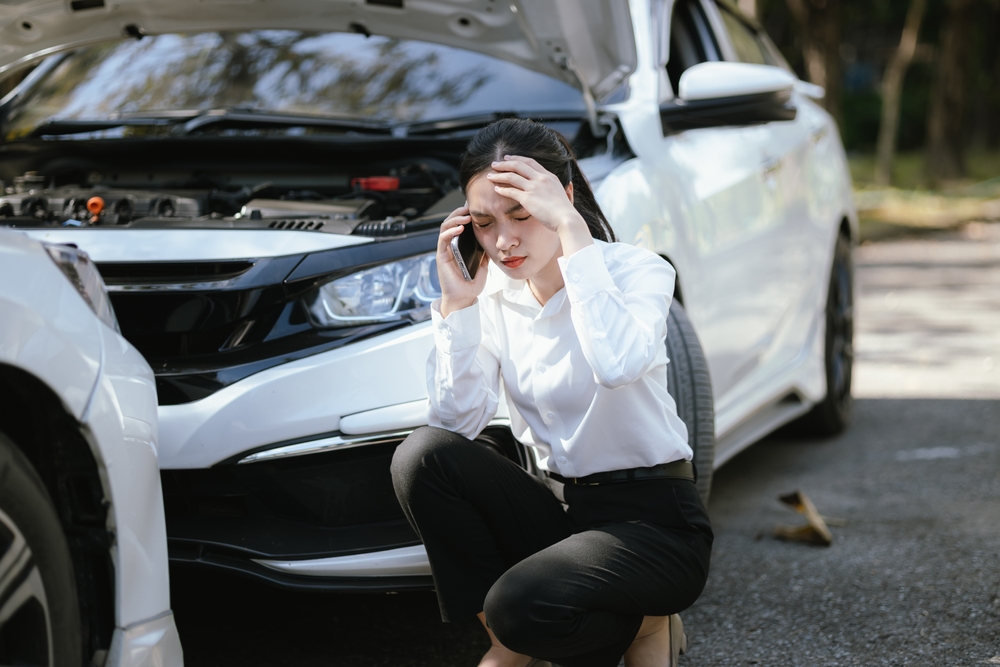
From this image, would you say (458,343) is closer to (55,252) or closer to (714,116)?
(55,252)

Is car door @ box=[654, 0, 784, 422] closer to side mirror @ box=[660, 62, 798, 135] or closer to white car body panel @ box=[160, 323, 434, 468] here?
side mirror @ box=[660, 62, 798, 135]

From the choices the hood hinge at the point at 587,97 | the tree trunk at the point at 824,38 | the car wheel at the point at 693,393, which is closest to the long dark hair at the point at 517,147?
the car wheel at the point at 693,393

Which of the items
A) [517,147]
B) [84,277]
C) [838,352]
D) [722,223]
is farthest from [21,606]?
[838,352]

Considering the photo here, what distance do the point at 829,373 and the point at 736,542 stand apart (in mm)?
1401

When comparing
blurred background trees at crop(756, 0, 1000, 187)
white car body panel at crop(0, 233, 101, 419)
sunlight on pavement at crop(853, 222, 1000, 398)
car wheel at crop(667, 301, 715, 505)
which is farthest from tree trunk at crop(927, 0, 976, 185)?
white car body panel at crop(0, 233, 101, 419)

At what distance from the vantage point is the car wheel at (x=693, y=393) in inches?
109

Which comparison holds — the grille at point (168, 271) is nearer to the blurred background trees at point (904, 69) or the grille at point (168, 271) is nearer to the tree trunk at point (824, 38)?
the blurred background trees at point (904, 69)

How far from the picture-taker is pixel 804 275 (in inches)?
167

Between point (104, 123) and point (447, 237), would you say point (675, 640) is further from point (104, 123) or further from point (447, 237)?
point (104, 123)

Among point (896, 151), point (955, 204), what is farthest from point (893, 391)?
point (896, 151)

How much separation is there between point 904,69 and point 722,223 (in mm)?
16844

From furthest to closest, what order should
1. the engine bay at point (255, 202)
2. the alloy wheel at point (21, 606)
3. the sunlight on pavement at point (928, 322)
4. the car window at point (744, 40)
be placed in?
1. the sunlight on pavement at point (928, 322)
2. the car window at point (744, 40)
3. the engine bay at point (255, 202)
4. the alloy wheel at point (21, 606)

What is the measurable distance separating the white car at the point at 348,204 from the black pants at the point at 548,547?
0.16 meters

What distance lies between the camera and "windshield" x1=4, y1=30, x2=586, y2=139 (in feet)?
11.3
